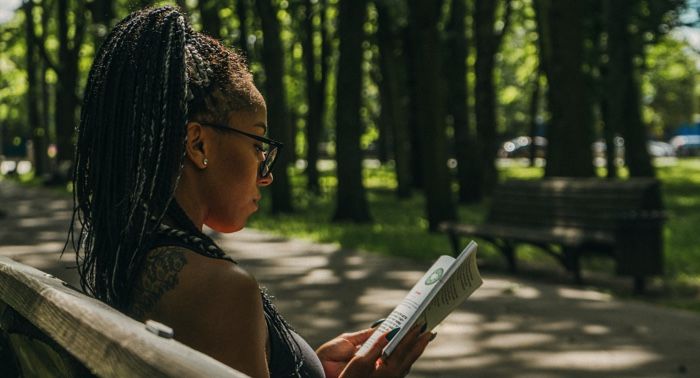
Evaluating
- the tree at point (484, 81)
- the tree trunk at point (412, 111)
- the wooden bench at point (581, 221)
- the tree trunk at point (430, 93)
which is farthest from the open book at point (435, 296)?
the tree at point (484, 81)

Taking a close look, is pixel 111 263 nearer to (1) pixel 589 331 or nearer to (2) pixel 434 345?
(2) pixel 434 345

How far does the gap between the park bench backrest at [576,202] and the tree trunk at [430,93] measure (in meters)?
3.11

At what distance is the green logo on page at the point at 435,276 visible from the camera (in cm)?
264

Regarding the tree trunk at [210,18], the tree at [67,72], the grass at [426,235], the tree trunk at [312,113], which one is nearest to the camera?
the grass at [426,235]

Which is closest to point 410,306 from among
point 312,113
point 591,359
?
point 591,359

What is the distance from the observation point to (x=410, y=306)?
8.45ft

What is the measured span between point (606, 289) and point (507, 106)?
229 feet

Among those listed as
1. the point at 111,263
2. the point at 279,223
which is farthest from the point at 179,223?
the point at 279,223

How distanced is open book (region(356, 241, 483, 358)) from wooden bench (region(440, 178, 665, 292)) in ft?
27.3

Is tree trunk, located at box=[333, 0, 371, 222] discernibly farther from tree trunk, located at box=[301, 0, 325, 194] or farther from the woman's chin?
the woman's chin

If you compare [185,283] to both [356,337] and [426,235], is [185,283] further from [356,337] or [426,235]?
[426,235]

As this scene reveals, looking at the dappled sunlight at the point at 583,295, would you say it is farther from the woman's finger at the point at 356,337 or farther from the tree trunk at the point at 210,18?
the tree trunk at the point at 210,18

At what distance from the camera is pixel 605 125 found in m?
34.1

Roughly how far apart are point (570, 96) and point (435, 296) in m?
12.8
